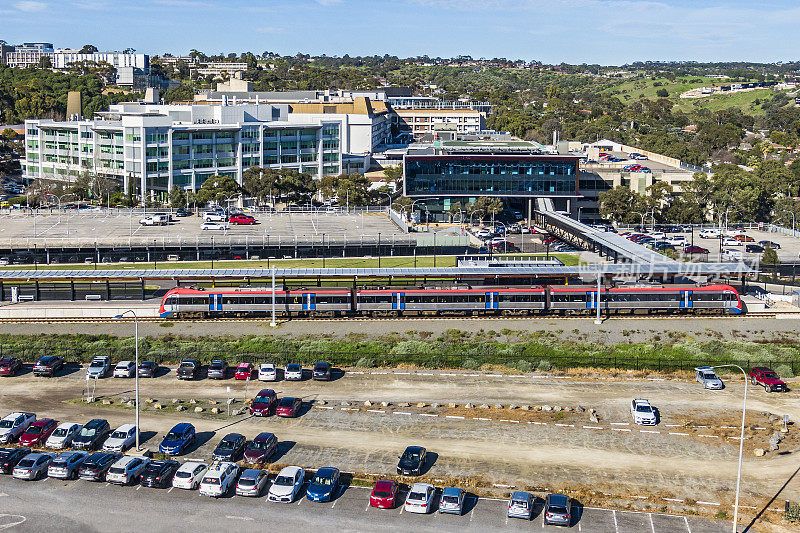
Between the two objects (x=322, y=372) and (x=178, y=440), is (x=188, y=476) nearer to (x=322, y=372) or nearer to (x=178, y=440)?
(x=178, y=440)

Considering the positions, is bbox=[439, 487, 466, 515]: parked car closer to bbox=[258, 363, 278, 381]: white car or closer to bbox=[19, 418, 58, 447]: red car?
bbox=[258, 363, 278, 381]: white car

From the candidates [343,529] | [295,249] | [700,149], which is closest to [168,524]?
[343,529]

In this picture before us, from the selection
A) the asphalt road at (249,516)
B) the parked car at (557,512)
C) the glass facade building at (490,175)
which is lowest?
the asphalt road at (249,516)

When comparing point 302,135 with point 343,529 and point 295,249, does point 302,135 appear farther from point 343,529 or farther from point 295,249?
point 343,529

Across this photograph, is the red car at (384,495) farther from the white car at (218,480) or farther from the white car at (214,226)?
the white car at (214,226)

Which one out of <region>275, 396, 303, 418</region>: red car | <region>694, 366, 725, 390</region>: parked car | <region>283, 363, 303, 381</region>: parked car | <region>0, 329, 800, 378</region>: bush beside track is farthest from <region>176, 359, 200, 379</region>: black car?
<region>694, 366, 725, 390</region>: parked car

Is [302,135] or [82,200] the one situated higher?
[302,135]

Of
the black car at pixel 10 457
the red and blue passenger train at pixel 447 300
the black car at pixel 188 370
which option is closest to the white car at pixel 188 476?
the black car at pixel 10 457
